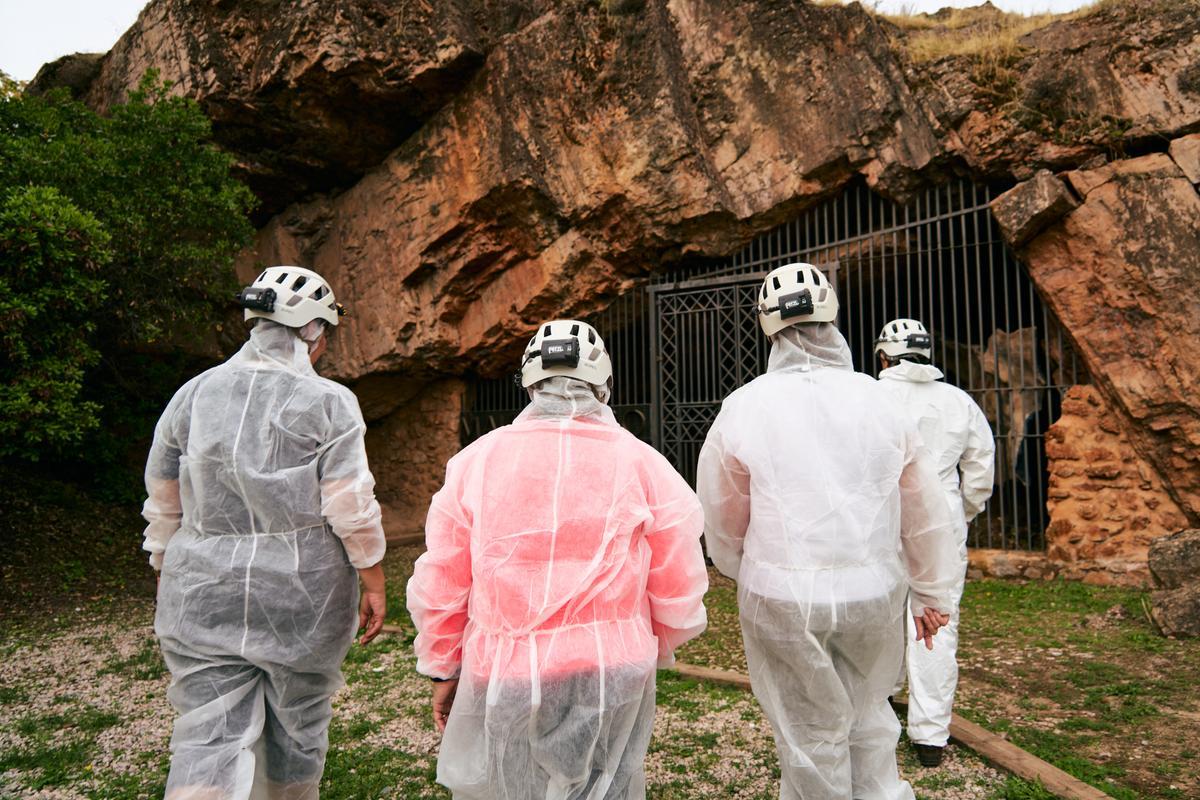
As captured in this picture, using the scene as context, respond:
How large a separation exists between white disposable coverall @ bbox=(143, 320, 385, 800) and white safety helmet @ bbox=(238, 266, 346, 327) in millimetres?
62

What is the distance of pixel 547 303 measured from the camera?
9039 millimetres

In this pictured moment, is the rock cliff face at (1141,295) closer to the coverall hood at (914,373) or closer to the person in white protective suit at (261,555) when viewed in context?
the coverall hood at (914,373)

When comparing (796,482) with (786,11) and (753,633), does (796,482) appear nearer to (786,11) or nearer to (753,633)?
(753,633)

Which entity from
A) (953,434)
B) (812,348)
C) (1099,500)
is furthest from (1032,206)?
(812,348)

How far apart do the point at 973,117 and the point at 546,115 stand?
438cm

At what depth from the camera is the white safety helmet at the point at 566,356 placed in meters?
2.13

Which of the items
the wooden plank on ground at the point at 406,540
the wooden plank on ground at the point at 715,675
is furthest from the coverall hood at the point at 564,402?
the wooden plank on ground at the point at 406,540

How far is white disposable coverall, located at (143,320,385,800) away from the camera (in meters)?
2.38

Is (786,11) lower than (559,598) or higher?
higher

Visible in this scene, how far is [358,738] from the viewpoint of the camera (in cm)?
388

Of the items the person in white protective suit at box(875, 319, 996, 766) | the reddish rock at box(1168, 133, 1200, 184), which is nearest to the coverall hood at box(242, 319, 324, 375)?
the person in white protective suit at box(875, 319, 996, 766)

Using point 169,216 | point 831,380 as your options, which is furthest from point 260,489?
point 169,216

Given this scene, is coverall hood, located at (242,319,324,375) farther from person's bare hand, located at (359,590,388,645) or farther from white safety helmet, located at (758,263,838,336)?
white safety helmet, located at (758,263,838,336)

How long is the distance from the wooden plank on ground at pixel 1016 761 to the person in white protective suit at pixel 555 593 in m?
1.95
